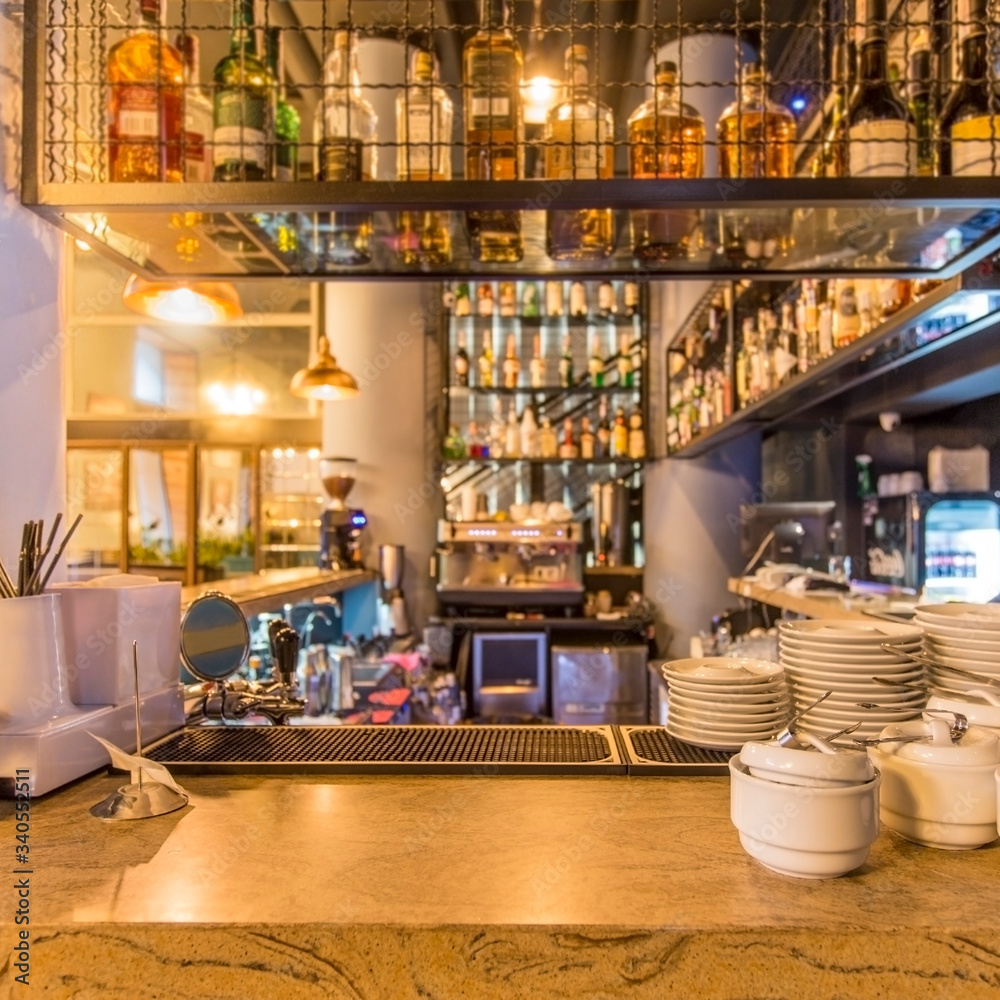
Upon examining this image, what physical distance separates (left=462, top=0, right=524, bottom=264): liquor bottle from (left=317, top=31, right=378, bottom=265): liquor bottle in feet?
0.61

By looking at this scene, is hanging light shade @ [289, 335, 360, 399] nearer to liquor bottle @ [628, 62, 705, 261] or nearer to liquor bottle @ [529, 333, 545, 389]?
liquor bottle @ [529, 333, 545, 389]

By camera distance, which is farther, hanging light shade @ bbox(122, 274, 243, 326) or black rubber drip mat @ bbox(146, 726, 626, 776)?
hanging light shade @ bbox(122, 274, 243, 326)

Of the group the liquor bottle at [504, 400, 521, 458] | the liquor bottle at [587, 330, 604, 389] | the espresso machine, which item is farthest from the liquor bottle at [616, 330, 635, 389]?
the espresso machine

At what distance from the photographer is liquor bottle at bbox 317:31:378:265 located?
4.50 feet

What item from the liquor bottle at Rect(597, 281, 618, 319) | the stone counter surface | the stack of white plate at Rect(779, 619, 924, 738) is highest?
the liquor bottle at Rect(597, 281, 618, 319)

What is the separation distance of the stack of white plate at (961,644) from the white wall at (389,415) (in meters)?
→ 3.99

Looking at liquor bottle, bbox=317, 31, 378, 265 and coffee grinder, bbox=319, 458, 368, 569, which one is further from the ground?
liquor bottle, bbox=317, 31, 378, 265

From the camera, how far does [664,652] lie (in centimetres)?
470

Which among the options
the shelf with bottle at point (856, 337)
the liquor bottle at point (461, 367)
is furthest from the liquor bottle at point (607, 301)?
the shelf with bottle at point (856, 337)

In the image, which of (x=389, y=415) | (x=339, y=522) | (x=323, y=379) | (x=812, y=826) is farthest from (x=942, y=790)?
(x=389, y=415)

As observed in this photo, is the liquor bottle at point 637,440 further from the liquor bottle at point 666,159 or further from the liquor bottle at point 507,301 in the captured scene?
the liquor bottle at point 666,159

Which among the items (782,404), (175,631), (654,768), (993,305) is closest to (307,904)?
(654,768)

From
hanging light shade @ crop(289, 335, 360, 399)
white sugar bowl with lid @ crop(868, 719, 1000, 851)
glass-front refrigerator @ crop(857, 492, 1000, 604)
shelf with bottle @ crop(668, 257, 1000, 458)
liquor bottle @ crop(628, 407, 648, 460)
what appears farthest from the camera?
liquor bottle @ crop(628, 407, 648, 460)

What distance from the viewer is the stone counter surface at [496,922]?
692 mm
